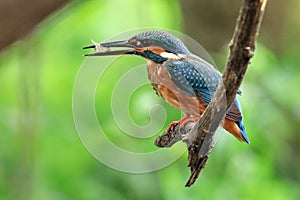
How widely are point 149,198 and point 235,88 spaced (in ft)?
6.14

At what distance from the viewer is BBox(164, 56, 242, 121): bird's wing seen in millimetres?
662

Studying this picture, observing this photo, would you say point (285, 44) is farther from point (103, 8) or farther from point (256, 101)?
point (103, 8)

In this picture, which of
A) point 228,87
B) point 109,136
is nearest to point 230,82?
point 228,87

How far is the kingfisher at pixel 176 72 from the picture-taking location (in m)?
0.65

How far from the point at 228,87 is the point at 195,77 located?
0.09 meters

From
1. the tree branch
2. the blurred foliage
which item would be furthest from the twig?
the blurred foliage

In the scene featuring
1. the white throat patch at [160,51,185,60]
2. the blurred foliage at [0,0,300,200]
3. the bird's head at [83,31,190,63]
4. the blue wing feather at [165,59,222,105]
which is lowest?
the blurred foliage at [0,0,300,200]

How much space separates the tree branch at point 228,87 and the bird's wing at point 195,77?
0.11 ft

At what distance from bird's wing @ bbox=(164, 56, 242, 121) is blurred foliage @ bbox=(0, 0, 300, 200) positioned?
1.17m

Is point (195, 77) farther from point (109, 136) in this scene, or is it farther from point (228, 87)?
point (109, 136)

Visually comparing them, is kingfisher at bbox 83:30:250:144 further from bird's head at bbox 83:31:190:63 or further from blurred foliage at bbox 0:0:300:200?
blurred foliage at bbox 0:0:300:200

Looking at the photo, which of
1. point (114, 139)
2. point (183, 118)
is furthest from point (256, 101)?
point (183, 118)

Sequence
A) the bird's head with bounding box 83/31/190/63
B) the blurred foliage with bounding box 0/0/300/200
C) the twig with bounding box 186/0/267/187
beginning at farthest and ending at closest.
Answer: the blurred foliage with bounding box 0/0/300/200
the bird's head with bounding box 83/31/190/63
the twig with bounding box 186/0/267/187

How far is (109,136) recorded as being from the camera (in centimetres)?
187
